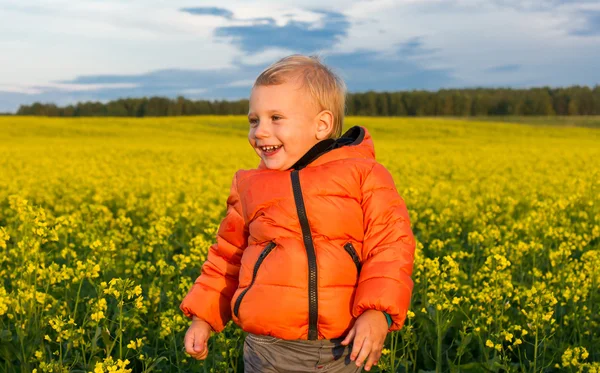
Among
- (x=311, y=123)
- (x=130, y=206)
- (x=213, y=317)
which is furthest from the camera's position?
(x=130, y=206)

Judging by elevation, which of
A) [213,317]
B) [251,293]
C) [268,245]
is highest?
[268,245]

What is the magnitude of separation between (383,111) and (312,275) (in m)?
73.7

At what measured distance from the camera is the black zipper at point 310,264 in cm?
239

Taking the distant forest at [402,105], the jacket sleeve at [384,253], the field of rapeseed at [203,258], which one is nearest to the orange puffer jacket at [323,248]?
the jacket sleeve at [384,253]

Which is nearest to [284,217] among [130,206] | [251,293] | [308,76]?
[251,293]

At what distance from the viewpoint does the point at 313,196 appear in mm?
2486

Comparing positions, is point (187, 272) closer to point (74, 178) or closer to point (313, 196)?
point (313, 196)

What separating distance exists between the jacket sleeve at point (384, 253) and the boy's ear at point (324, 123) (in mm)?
243

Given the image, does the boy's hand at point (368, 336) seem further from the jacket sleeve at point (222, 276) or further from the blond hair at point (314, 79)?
the blond hair at point (314, 79)

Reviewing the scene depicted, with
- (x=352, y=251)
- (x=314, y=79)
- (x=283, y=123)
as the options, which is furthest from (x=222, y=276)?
(x=314, y=79)

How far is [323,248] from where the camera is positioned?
243 cm

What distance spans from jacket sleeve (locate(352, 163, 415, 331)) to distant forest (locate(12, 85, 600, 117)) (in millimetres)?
70421

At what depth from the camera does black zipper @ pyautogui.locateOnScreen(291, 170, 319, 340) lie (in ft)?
7.84

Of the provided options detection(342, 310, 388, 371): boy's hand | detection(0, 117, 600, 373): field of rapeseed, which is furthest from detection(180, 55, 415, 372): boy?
detection(0, 117, 600, 373): field of rapeseed
